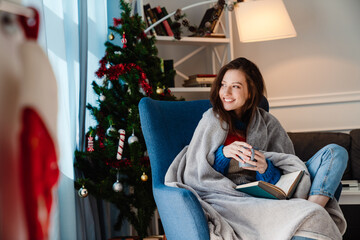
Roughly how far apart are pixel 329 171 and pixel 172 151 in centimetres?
69

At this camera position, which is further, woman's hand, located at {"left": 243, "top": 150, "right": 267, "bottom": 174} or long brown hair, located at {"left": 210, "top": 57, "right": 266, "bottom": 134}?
long brown hair, located at {"left": 210, "top": 57, "right": 266, "bottom": 134}

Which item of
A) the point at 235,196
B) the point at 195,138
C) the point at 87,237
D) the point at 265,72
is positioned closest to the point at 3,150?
the point at 235,196

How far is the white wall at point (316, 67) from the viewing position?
3.36 m

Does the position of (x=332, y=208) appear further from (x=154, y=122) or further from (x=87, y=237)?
(x=87, y=237)

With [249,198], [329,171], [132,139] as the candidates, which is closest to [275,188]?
[249,198]

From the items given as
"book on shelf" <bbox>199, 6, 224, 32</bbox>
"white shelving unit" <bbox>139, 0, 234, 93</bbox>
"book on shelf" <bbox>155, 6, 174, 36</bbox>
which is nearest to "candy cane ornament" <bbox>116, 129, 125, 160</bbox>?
"white shelving unit" <bbox>139, 0, 234, 93</bbox>

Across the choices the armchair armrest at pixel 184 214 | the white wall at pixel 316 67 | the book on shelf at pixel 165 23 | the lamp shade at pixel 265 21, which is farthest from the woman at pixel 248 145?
the white wall at pixel 316 67

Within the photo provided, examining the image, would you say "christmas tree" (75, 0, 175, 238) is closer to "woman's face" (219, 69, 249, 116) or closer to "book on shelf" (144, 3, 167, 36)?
"woman's face" (219, 69, 249, 116)

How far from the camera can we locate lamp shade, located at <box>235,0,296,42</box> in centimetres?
286

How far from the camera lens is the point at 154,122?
71.8 inches

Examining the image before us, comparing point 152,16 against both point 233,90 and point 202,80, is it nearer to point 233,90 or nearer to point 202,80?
point 202,80

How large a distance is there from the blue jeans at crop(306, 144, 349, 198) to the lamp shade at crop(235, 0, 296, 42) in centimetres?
146

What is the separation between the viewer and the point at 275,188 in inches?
57.2

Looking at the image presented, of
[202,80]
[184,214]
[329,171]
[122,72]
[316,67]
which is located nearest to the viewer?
[184,214]
